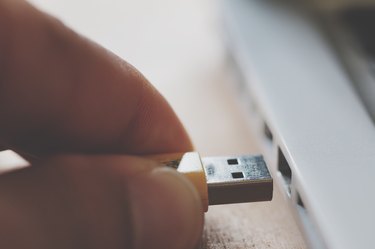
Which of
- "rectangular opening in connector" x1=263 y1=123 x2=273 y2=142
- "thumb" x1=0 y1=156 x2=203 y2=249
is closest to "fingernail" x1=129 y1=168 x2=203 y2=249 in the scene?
"thumb" x1=0 y1=156 x2=203 y2=249

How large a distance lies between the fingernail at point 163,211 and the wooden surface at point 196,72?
67 mm

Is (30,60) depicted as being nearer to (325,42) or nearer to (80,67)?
(80,67)

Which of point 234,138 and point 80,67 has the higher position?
point 80,67

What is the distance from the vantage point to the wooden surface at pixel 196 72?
32 centimetres

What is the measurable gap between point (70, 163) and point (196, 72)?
27cm

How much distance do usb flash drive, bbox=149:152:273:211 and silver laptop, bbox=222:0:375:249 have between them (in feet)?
0.05

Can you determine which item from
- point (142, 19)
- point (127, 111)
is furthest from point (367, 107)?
point (142, 19)

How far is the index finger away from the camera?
0.76ft

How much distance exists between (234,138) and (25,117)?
0.19 m

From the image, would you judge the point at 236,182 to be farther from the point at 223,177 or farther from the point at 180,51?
the point at 180,51

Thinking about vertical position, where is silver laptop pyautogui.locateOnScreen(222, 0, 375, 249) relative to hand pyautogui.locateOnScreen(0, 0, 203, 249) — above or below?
below

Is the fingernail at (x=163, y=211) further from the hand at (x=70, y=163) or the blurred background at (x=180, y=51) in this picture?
the blurred background at (x=180, y=51)

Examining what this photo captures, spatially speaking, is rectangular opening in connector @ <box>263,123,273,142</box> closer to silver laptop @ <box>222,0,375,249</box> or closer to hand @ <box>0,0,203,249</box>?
silver laptop @ <box>222,0,375,249</box>

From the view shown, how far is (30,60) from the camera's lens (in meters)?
0.23
